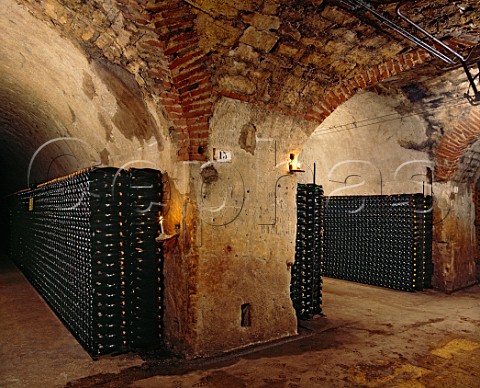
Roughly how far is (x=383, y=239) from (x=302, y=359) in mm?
→ 4541

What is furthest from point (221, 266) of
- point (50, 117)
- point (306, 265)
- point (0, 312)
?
point (50, 117)

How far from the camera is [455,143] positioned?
7148mm

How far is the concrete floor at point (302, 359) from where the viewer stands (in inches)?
135

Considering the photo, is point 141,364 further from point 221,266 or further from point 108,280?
point 221,266

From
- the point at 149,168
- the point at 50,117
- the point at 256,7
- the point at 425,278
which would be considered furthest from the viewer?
the point at 425,278

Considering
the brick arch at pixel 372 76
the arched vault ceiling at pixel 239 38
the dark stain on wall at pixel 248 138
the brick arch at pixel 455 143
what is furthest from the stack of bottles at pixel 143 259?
the brick arch at pixel 455 143

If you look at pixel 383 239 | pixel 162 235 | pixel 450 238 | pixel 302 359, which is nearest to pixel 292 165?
pixel 162 235

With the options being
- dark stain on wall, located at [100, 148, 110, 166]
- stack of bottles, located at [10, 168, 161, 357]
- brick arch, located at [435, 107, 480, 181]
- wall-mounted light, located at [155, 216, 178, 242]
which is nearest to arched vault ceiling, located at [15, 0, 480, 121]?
stack of bottles, located at [10, 168, 161, 357]

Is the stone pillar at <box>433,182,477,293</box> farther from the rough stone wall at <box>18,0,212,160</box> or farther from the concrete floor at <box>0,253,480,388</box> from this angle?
the rough stone wall at <box>18,0,212,160</box>

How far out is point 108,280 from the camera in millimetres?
3934

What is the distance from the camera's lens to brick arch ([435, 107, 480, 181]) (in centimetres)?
680

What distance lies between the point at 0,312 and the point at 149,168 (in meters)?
3.39

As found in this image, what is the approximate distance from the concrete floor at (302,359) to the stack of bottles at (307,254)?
0.95 ft

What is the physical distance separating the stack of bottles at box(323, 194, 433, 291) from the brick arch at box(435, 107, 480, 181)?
662mm
